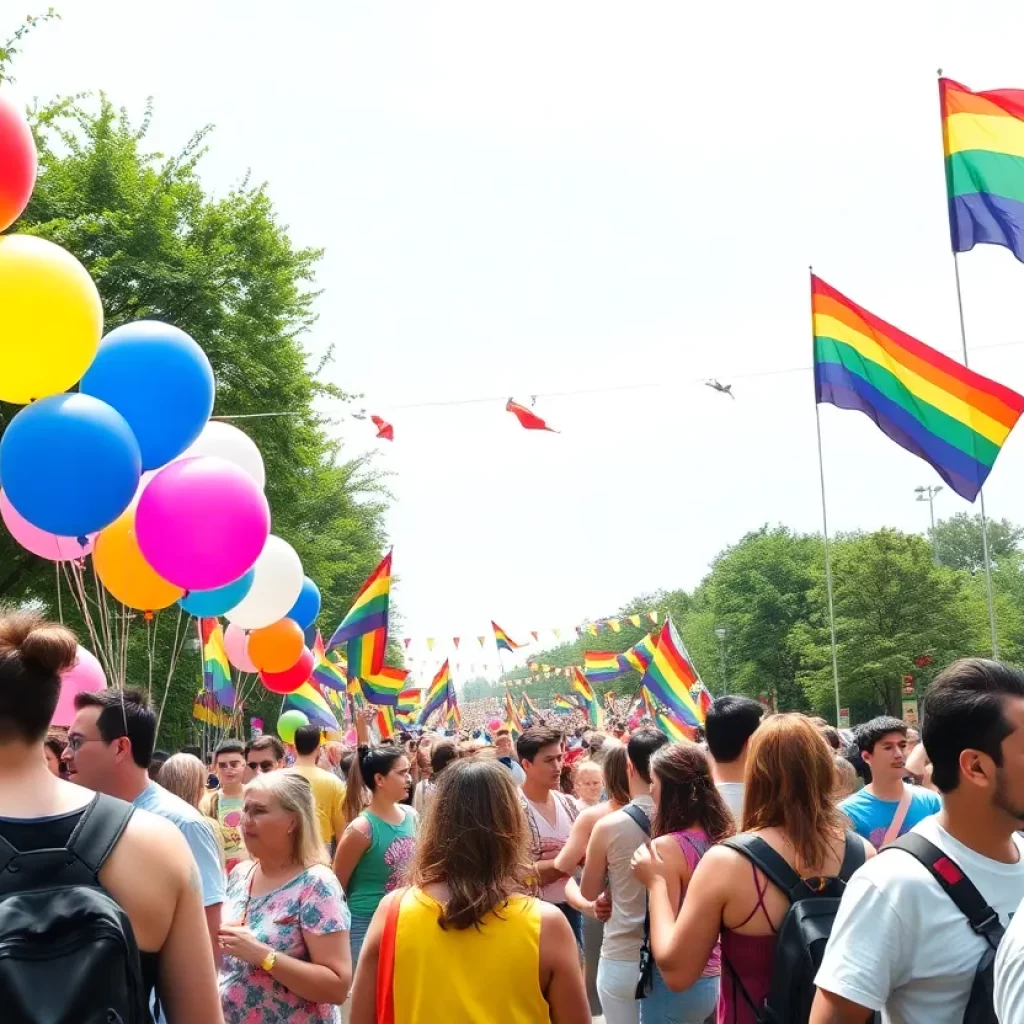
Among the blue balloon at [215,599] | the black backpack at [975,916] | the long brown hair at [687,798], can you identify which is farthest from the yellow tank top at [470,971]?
the blue balloon at [215,599]

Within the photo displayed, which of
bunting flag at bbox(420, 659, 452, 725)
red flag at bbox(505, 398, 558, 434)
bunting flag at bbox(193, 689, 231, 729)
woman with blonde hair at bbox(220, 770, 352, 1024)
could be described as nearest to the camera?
woman with blonde hair at bbox(220, 770, 352, 1024)

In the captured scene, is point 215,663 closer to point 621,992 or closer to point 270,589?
point 270,589

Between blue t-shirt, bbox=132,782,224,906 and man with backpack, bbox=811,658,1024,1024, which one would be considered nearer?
man with backpack, bbox=811,658,1024,1024

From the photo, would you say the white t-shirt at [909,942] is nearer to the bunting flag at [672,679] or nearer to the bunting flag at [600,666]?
the bunting flag at [672,679]

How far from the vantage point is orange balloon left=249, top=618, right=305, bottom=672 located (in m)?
11.7

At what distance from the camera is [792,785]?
3906mm

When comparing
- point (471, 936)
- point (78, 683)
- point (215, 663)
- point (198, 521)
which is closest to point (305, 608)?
point (78, 683)

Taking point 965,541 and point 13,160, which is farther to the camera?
point 965,541

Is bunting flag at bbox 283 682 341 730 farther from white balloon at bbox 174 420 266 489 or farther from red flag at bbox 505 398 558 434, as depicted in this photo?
white balloon at bbox 174 420 266 489

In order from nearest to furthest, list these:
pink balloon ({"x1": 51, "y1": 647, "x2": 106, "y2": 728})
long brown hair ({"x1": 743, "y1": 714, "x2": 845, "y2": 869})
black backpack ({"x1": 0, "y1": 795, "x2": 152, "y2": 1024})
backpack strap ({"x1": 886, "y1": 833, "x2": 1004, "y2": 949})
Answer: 1. black backpack ({"x1": 0, "y1": 795, "x2": 152, "y2": 1024})
2. backpack strap ({"x1": 886, "y1": 833, "x2": 1004, "y2": 949})
3. long brown hair ({"x1": 743, "y1": 714, "x2": 845, "y2": 869})
4. pink balloon ({"x1": 51, "y1": 647, "x2": 106, "y2": 728})

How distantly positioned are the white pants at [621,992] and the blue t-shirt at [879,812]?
126cm

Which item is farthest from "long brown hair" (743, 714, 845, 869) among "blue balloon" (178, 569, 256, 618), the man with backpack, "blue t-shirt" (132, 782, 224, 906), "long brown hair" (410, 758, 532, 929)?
"blue balloon" (178, 569, 256, 618)

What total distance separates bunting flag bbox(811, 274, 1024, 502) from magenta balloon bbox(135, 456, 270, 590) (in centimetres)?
506

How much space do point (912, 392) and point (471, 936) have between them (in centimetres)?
814
